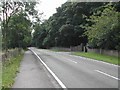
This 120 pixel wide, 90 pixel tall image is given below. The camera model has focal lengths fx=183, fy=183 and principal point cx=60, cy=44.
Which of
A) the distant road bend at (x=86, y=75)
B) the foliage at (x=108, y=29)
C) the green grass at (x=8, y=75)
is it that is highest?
the foliage at (x=108, y=29)

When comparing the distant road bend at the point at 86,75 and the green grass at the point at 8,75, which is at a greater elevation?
the green grass at the point at 8,75

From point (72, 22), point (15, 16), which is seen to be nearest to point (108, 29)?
point (15, 16)

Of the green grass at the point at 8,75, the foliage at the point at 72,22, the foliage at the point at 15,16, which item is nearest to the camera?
the green grass at the point at 8,75

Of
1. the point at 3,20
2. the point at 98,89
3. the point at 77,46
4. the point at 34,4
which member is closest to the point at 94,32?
the point at 34,4

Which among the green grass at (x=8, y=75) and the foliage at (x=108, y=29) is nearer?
the green grass at (x=8, y=75)

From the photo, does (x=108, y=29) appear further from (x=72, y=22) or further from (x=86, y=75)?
(x=72, y=22)

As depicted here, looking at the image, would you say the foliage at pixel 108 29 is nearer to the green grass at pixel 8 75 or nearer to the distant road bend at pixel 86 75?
the distant road bend at pixel 86 75

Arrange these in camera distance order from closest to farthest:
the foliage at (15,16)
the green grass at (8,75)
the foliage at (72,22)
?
the green grass at (8,75) < the foliage at (15,16) < the foliage at (72,22)

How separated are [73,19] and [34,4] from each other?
23.1 metres

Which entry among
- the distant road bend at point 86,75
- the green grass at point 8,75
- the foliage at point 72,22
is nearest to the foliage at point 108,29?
the distant road bend at point 86,75

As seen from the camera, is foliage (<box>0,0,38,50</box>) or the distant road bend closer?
the distant road bend

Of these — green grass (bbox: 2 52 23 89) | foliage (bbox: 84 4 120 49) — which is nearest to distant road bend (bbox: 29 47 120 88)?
green grass (bbox: 2 52 23 89)

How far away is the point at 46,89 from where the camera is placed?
730cm

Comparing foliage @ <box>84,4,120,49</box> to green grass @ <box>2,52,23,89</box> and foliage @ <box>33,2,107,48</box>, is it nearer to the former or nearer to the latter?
foliage @ <box>33,2,107,48</box>
